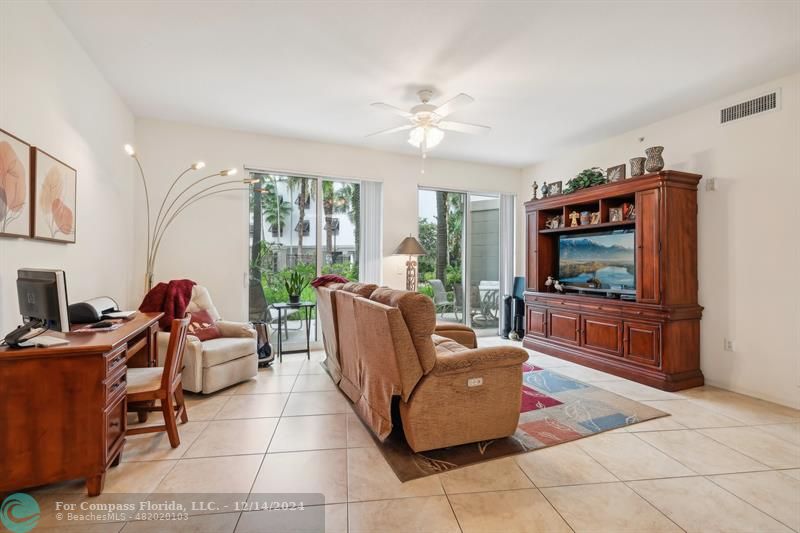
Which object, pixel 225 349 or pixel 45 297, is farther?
pixel 225 349

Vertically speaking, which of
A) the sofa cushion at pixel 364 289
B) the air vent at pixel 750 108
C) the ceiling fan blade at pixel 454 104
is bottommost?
the sofa cushion at pixel 364 289

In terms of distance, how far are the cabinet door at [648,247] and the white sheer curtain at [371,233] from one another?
124 inches

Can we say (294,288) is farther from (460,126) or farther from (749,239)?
(749,239)

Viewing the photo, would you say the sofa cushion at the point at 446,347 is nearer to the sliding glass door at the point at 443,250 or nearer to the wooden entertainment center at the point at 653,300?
the wooden entertainment center at the point at 653,300

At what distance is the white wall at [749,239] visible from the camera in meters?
3.15

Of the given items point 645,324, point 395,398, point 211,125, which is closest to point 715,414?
point 645,324

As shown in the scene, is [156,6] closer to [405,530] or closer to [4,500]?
[4,500]

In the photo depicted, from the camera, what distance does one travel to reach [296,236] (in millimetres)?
4949

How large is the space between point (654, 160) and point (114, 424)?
16.1ft

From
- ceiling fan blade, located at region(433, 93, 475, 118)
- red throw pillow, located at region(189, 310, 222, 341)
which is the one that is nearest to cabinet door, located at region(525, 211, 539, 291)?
ceiling fan blade, located at region(433, 93, 475, 118)

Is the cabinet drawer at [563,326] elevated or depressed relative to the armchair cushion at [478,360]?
→ depressed

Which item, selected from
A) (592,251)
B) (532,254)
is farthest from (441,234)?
(592,251)

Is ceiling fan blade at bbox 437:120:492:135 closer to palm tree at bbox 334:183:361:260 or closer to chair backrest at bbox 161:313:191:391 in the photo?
palm tree at bbox 334:183:361:260

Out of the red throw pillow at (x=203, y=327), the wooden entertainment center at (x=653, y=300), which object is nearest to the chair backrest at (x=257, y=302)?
the red throw pillow at (x=203, y=327)
